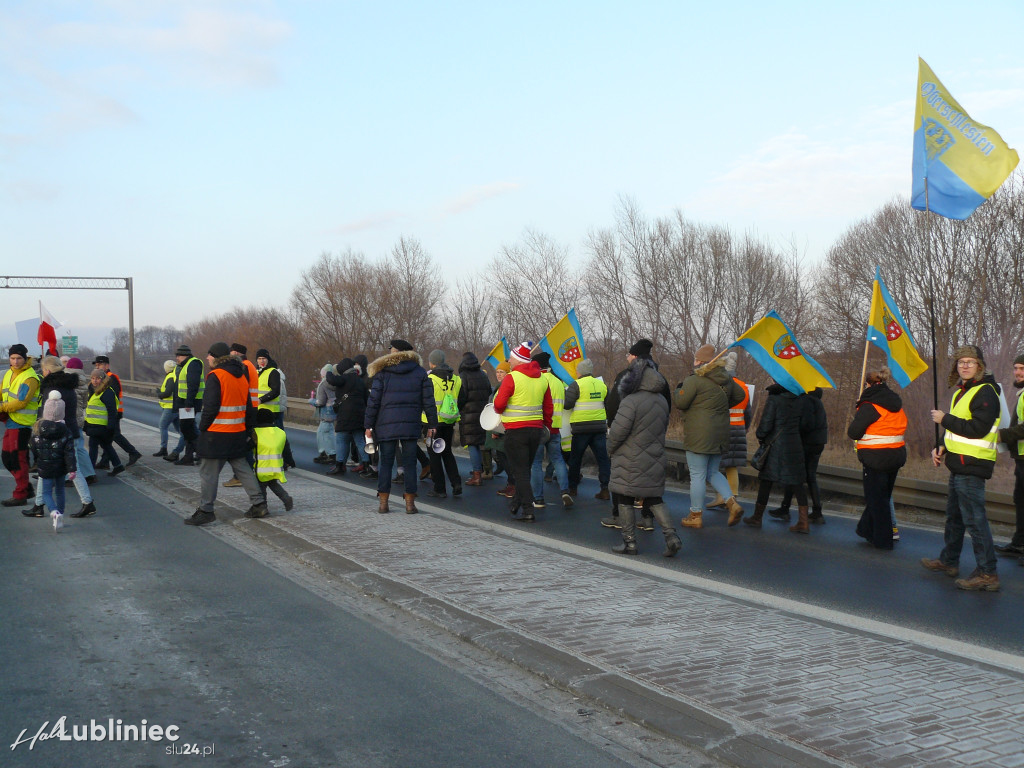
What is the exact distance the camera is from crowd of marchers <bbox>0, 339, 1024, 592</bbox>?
7.18 meters

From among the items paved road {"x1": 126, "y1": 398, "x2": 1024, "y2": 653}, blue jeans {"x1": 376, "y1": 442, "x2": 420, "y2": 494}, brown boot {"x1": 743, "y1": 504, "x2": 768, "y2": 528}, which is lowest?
paved road {"x1": 126, "y1": 398, "x2": 1024, "y2": 653}

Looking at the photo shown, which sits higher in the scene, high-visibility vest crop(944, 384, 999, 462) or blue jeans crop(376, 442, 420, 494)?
high-visibility vest crop(944, 384, 999, 462)

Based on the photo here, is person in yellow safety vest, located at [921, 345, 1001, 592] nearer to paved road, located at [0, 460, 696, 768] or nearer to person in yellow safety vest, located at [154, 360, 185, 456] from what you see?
paved road, located at [0, 460, 696, 768]

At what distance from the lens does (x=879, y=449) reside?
844 centimetres

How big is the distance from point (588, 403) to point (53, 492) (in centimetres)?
610

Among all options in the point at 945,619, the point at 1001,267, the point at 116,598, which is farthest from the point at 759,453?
the point at 1001,267

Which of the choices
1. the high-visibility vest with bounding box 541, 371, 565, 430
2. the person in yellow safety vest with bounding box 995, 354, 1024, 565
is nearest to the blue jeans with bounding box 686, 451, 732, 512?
the high-visibility vest with bounding box 541, 371, 565, 430

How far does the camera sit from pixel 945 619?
599 cm

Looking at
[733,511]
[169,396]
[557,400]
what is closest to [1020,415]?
[733,511]

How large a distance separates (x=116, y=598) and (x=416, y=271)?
44.4 m

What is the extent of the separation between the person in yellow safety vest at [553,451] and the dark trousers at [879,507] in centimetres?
355

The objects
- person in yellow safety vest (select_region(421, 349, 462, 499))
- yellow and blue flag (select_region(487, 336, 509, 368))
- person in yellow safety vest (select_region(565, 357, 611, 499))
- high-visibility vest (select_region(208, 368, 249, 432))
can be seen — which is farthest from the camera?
yellow and blue flag (select_region(487, 336, 509, 368))

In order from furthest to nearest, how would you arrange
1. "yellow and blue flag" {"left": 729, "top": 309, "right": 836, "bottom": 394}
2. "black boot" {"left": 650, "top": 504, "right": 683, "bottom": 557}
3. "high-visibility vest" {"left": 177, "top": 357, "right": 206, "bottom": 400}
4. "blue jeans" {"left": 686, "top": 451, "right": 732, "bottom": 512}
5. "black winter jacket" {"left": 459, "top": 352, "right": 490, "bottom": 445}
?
1. "high-visibility vest" {"left": 177, "top": 357, "right": 206, "bottom": 400}
2. "black winter jacket" {"left": 459, "top": 352, "right": 490, "bottom": 445}
3. "blue jeans" {"left": 686, "top": 451, "right": 732, "bottom": 512}
4. "yellow and blue flag" {"left": 729, "top": 309, "right": 836, "bottom": 394}
5. "black boot" {"left": 650, "top": 504, "right": 683, "bottom": 557}

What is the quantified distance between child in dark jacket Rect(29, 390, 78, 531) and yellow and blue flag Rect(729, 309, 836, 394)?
702 centimetres
